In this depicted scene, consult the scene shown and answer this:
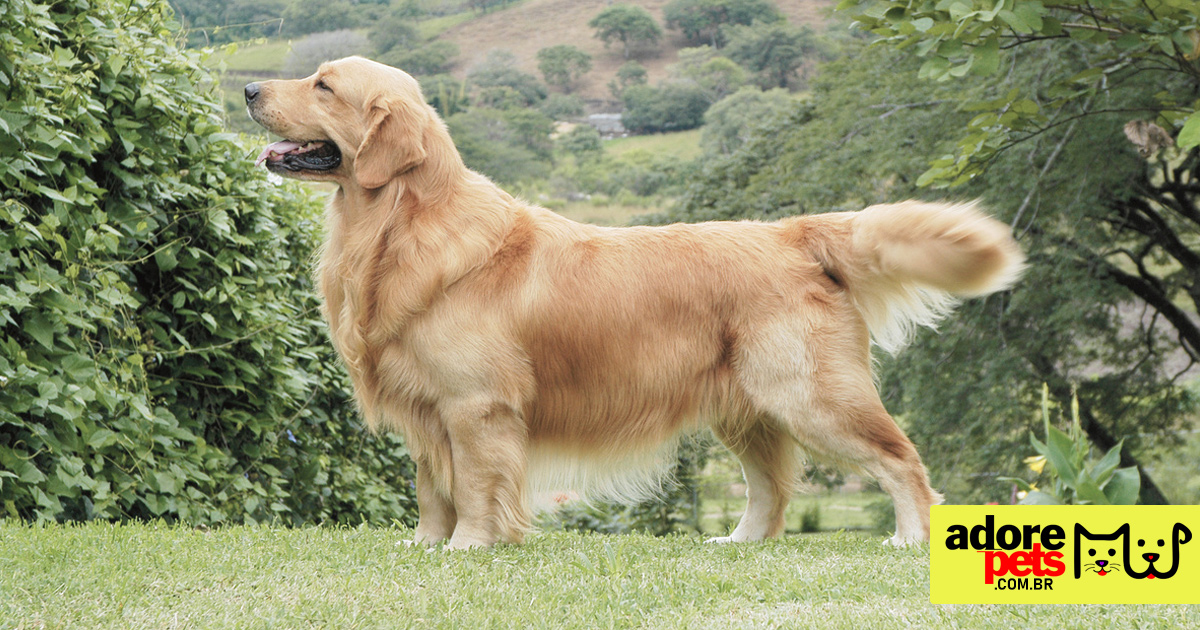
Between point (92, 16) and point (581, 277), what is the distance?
9.28ft

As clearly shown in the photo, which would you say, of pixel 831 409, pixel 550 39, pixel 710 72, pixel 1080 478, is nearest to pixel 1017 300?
pixel 1080 478

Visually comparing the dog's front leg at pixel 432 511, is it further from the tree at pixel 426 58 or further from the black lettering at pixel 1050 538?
the tree at pixel 426 58

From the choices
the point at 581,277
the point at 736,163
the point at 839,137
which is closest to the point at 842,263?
the point at 581,277

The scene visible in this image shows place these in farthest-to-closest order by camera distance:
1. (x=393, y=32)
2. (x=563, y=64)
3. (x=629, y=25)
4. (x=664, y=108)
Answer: (x=563, y=64) → (x=629, y=25) → (x=664, y=108) → (x=393, y=32)

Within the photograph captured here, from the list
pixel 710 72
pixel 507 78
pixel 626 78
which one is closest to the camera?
pixel 710 72

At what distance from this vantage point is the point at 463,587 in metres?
3.47

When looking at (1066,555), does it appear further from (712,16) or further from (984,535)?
(712,16)

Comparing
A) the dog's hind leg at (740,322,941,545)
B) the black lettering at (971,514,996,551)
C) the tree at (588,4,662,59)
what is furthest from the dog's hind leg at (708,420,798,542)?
the tree at (588,4,662,59)

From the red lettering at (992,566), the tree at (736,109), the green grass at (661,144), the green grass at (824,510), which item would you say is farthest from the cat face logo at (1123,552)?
the green grass at (661,144)

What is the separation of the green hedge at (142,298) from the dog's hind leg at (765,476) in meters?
2.66

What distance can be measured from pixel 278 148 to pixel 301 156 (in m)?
0.10

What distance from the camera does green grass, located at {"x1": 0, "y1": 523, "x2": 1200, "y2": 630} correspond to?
308 centimetres

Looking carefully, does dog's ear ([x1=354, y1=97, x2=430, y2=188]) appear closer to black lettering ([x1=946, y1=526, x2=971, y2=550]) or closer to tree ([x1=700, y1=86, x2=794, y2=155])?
black lettering ([x1=946, y1=526, x2=971, y2=550])

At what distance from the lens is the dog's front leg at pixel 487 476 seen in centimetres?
423
